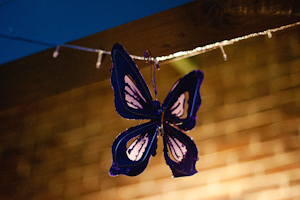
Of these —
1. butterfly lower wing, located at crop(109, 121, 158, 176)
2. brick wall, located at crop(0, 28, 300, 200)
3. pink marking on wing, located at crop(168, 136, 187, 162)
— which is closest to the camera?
butterfly lower wing, located at crop(109, 121, 158, 176)

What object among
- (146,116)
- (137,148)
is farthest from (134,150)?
(146,116)

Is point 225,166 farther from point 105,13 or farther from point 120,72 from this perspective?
point 105,13

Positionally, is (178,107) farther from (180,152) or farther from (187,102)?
(180,152)

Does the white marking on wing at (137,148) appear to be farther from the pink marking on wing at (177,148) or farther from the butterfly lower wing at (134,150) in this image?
the pink marking on wing at (177,148)

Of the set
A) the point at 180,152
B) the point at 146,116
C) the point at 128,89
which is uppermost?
the point at 128,89

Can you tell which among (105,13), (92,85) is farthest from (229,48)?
(92,85)

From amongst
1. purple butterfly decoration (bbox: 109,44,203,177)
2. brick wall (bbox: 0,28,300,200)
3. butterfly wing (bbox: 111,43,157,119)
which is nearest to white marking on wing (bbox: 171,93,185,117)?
purple butterfly decoration (bbox: 109,44,203,177)

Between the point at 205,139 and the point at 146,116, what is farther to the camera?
the point at 205,139

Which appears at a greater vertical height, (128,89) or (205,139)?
(128,89)

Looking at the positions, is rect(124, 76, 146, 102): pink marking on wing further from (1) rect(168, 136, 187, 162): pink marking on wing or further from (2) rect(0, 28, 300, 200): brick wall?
(2) rect(0, 28, 300, 200): brick wall
